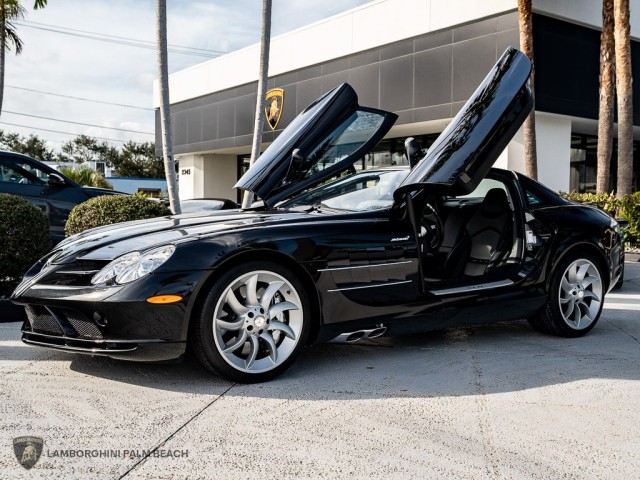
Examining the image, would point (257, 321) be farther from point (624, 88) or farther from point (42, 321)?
point (624, 88)

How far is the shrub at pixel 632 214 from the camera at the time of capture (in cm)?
1317

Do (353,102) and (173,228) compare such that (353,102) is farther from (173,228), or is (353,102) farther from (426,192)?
(173,228)

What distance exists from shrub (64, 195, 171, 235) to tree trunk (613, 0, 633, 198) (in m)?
10.2

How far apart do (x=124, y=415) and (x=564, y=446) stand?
6.99 feet

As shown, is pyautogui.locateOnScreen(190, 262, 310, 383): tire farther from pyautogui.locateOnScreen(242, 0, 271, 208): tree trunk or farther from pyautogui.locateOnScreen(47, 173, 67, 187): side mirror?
pyautogui.locateOnScreen(242, 0, 271, 208): tree trunk

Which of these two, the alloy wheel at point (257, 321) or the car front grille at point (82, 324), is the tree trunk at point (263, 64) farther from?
the car front grille at point (82, 324)

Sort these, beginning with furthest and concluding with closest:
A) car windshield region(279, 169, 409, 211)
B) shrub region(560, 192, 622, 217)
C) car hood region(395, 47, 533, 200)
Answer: shrub region(560, 192, 622, 217) → car windshield region(279, 169, 409, 211) → car hood region(395, 47, 533, 200)

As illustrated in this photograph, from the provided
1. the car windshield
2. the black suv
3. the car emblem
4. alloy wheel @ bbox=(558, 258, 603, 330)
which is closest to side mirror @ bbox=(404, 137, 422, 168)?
the car windshield

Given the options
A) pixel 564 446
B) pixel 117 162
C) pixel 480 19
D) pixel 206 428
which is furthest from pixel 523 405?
pixel 117 162

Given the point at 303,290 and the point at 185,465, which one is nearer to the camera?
the point at 185,465

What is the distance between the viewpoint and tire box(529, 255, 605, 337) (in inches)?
211

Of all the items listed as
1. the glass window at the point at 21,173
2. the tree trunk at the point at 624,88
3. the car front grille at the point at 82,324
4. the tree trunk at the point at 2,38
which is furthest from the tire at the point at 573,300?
the tree trunk at the point at 2,38

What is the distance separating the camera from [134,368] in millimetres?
4250

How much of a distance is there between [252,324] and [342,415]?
2.66ft
